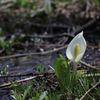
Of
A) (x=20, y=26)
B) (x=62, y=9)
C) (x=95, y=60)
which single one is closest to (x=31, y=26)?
(x=20, y=26)

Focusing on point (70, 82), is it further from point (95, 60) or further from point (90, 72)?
point (95, 60)

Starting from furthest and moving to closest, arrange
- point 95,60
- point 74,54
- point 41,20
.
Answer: point 41,20, point 95,60, point 74,54

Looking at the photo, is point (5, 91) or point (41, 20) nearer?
point (5, 91)

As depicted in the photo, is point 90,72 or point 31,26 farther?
point 31,26

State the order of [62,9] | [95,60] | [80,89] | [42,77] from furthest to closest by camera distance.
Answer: [62,9]
[95,60]
[42,77]
[80,89]

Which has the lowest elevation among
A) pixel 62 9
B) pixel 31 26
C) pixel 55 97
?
pixel 55 97

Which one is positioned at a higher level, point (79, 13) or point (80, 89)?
point (79, 13)

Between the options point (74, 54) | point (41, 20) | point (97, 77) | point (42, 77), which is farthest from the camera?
point (41, 20)

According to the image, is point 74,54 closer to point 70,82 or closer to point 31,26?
point 70,82

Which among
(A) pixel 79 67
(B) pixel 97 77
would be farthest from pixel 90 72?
(A) pixel 79 67
